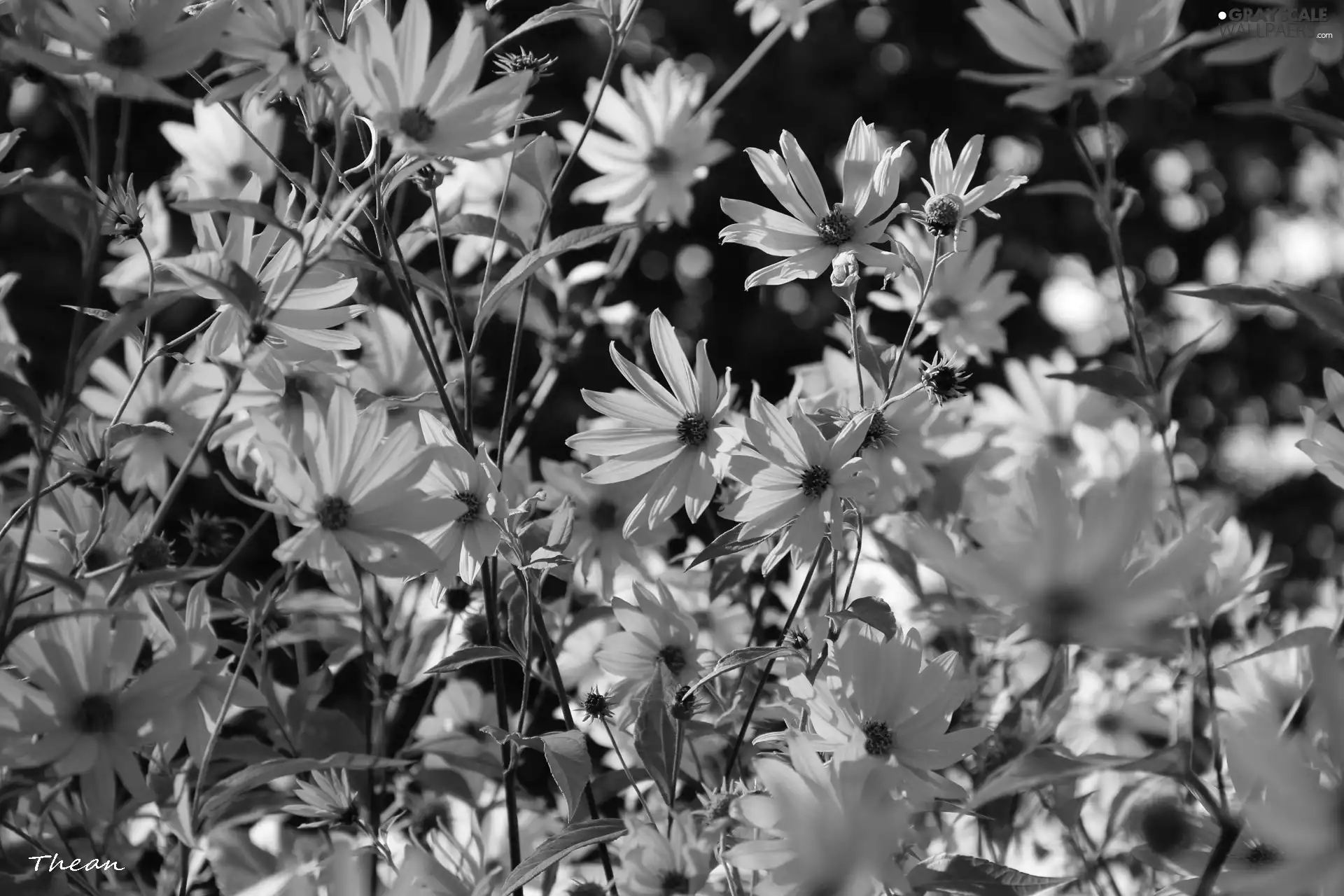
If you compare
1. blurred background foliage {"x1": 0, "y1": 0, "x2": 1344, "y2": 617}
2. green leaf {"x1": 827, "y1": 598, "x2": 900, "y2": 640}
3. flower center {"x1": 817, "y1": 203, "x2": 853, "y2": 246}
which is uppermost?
flower center {"x1": 817, "y1": 203, "x2": 853, "y2": 246}

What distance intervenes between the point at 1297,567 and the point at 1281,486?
→ 1.06 feet

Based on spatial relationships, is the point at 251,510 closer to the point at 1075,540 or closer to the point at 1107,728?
the point at 1107,728

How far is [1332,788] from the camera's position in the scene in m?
0.47

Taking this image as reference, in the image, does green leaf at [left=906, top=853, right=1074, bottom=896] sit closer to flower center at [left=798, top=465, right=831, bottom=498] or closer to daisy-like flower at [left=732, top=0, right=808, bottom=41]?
flower center at [left=798, top=465, right=831, bottom=498]

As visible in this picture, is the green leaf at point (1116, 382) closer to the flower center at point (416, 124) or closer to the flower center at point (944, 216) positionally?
the flower center at point (944, 216)

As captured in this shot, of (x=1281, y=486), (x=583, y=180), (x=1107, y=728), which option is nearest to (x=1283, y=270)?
(x=1281, y=486)

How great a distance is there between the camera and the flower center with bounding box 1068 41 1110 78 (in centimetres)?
70

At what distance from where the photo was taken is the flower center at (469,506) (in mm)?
744

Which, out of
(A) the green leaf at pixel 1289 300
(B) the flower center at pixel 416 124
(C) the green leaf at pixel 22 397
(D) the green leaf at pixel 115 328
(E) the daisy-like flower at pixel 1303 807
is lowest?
(E) the daisy-like flower at pixel 1303 807

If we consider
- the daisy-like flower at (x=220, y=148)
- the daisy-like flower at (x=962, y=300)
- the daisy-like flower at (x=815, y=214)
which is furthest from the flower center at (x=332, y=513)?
the daisy-like flower at (x=220, y=148)

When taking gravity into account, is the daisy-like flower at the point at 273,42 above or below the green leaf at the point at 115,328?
above

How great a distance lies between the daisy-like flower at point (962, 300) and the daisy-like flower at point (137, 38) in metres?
0.66

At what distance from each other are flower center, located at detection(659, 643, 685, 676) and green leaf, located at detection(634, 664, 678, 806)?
111 mm

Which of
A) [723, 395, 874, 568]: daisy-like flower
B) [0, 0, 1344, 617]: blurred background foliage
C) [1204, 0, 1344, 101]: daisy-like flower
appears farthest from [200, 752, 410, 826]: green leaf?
[0, 0, 1344, 617]: blurred background foliage
